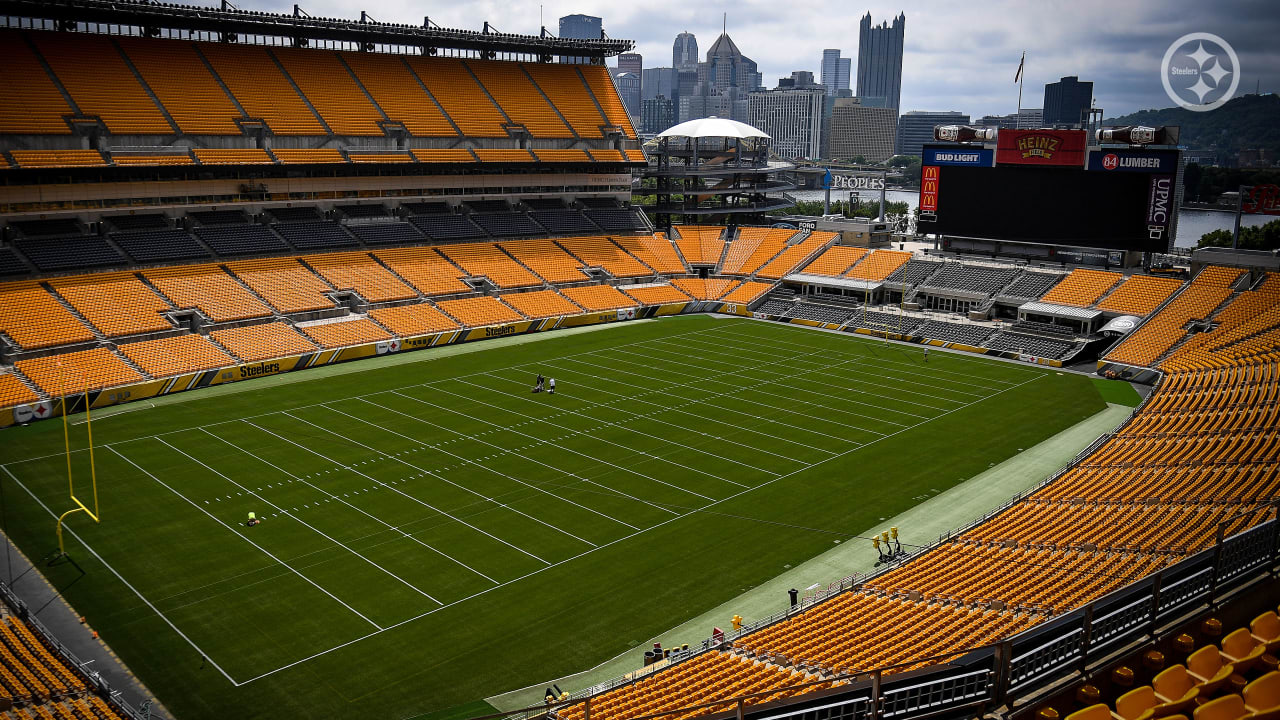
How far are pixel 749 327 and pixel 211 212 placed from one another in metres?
33.6

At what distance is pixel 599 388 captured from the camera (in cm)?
4250

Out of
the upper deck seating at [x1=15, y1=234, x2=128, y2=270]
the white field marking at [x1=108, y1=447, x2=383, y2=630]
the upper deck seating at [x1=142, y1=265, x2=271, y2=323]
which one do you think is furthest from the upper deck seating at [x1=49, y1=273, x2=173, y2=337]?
the white field marking at [x1=108, y1=447, x2=383, y2=630]

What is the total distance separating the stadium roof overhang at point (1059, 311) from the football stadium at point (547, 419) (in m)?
0.54

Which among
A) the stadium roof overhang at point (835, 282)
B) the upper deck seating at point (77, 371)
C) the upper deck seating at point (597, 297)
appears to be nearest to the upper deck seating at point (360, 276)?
the upper deck seating at point (597, 297)

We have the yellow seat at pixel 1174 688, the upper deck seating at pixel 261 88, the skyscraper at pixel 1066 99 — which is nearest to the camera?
the yellow seat at pixel 1174 688

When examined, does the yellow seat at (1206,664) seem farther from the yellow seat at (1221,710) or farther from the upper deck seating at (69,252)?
the upper deck seating at (69,252)

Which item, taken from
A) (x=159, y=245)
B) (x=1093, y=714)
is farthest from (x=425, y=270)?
(x=1093, y=714)

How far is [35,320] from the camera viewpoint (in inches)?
1690

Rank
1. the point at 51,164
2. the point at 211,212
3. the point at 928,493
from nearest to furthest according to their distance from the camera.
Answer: the point at 928,493
the point at 51,164
the point at 211,212

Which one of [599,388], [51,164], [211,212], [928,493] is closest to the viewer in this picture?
[928,493]

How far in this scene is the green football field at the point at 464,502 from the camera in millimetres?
20578

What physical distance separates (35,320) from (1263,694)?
4859 cm

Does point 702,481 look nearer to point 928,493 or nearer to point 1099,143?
point 928,493

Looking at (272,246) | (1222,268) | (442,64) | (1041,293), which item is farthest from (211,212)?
(1222,268)
